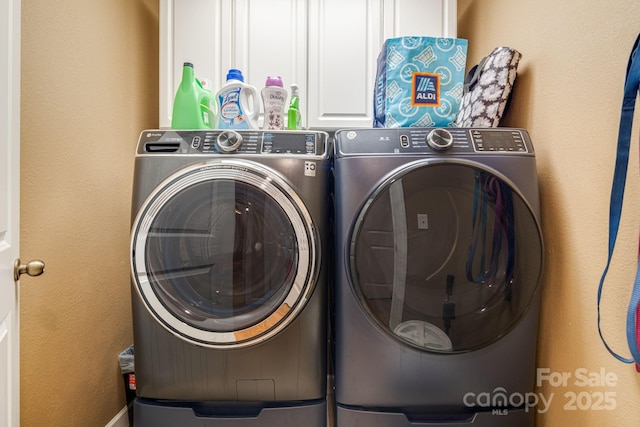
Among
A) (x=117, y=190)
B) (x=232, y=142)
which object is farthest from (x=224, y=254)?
(x=117, y=190)

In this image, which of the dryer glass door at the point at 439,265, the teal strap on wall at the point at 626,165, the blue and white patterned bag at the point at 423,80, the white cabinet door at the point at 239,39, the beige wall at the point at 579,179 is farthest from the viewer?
the white cabinet door at the point at 239,39

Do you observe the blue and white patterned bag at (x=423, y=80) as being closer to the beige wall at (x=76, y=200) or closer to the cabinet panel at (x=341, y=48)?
the cabinet panel at (x=341, y=48)

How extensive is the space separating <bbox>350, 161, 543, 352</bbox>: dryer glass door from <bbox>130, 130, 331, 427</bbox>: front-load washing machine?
18 centimetres

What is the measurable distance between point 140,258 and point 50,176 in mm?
399

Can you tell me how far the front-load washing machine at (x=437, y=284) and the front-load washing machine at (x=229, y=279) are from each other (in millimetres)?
101

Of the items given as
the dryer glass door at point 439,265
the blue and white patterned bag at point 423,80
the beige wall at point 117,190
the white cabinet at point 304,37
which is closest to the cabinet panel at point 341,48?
the white cabinet at point 304,37

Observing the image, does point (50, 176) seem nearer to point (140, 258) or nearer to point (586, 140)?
point (140, 258)

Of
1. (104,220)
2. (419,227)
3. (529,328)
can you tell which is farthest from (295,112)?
(529,328)

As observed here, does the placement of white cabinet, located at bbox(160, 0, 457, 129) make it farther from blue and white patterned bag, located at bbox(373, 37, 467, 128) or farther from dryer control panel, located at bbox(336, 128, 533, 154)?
dryer control panel, located at bbox(336, 128, 533, 154)

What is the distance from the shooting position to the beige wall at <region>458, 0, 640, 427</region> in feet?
2.64

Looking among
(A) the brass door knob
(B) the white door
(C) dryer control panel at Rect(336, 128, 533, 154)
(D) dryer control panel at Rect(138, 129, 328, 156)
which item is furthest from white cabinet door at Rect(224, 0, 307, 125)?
(A) the brass door knob

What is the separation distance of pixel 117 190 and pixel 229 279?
0.72 m

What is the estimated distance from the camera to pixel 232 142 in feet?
3.57

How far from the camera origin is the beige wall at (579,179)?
31.7 inches
